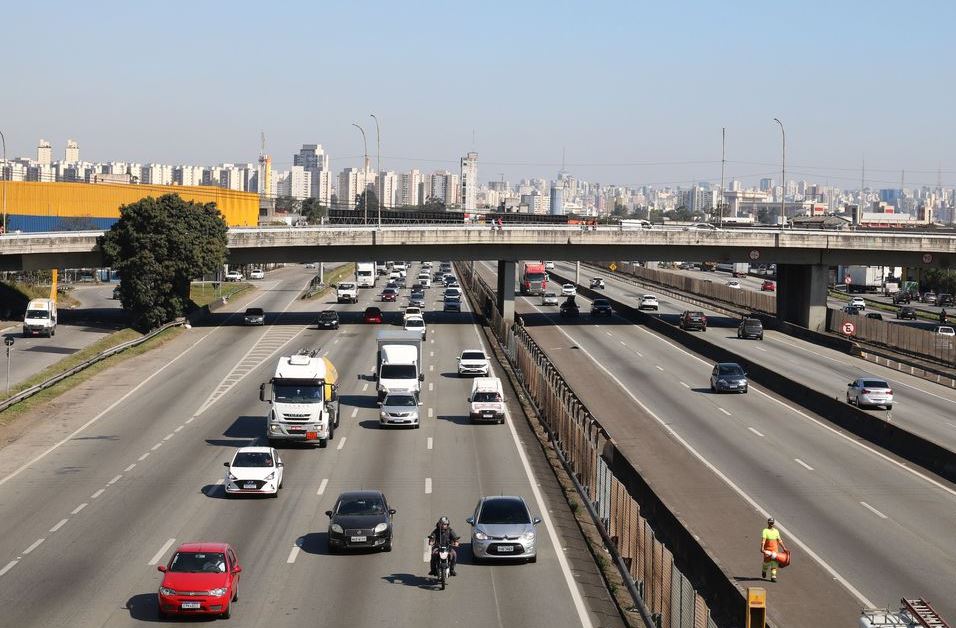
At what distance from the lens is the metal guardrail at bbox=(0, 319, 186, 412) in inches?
1923

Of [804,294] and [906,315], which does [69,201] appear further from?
[906,315]

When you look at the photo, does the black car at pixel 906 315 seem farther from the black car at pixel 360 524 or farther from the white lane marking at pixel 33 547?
the white lane marking at pixel 33 547

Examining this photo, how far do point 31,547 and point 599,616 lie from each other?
1285cm

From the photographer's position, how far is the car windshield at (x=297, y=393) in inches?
1614

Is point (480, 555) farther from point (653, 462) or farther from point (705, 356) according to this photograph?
point (705, 356)

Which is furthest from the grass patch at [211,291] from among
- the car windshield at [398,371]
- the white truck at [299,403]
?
the white truck at [299,403]

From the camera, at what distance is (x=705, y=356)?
74.9 meters

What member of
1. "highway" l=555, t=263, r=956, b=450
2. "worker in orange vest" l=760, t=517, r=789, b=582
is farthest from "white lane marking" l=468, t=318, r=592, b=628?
"highway" l=555, t=263, r=956, b=450

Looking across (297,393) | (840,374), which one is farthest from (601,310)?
(297,393)

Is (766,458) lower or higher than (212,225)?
lower

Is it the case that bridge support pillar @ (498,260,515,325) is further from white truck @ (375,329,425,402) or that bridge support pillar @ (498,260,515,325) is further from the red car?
the red car

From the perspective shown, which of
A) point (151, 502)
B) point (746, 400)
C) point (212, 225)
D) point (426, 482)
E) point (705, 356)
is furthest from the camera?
point (212, 225)

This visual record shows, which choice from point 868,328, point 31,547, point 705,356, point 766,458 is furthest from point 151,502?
point 868,328

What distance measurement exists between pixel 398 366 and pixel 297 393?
10271 millimetres
